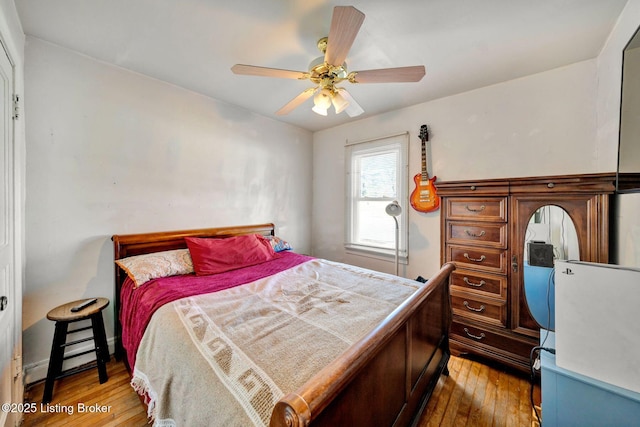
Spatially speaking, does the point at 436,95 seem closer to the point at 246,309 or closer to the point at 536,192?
the point at 536,192

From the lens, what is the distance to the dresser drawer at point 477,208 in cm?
198

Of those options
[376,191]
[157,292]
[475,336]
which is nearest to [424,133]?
[376,191]

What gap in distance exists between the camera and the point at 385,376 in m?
1.07

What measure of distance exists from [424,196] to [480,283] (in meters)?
1.07

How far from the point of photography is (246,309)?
59.1 inches

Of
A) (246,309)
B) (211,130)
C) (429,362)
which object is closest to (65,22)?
(211,130)

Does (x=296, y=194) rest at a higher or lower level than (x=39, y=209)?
higher

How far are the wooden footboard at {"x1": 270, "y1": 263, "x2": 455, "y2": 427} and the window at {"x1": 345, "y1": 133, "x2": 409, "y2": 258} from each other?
133cm

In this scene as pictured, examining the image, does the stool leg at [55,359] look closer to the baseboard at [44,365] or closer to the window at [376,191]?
the baseboard at [44,365]

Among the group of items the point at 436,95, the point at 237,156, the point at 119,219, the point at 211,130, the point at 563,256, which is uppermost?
the point at 436,95

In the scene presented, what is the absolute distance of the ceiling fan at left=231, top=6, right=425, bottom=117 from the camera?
1254mm

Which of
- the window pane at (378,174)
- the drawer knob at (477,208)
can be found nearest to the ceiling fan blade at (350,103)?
the window pane at (378,174)

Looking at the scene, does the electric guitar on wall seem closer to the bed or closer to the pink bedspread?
the bed

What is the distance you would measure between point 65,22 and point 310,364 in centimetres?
261
